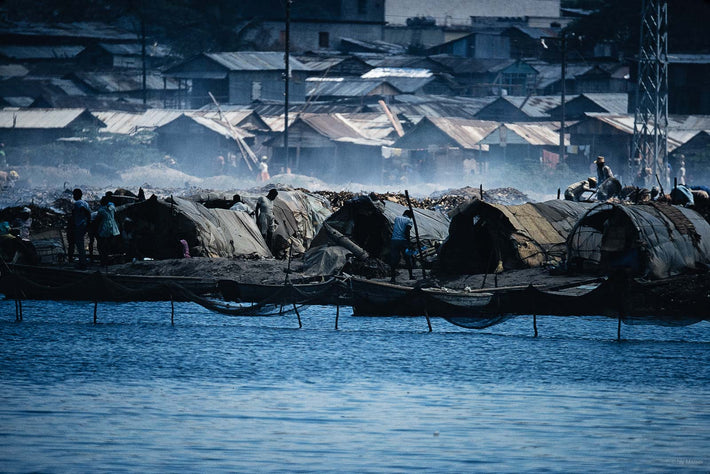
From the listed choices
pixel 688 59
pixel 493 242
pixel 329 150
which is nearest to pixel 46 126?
pixel 329 150

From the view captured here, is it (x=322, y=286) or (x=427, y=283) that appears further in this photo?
(x=427, y=283)

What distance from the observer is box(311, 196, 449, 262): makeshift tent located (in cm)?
2435

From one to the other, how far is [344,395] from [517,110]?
5054cm

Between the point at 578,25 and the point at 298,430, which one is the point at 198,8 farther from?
the point at 298,430

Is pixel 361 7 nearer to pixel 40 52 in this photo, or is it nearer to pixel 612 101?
pixel 40 52

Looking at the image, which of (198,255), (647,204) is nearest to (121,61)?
(198,255)

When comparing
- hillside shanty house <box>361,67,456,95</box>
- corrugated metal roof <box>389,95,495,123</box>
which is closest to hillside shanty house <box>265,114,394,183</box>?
corrugated metal roof <box>389,95,495,123</box>

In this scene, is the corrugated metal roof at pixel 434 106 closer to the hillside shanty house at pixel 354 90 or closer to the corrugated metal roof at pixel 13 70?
the hillside shanty house at pixel 354 90

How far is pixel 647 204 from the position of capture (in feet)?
73.7

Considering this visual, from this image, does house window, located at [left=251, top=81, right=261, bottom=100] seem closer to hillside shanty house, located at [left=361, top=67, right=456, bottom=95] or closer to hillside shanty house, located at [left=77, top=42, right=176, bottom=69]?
hillside shanty house, located at [left=361, top=67, right=456, bottom=95]

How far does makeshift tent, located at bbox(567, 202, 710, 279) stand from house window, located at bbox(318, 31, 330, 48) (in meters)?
64.7

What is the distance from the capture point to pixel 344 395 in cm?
1717

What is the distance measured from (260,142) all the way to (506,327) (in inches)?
1623

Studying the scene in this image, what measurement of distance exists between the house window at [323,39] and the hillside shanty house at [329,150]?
81.7ft
